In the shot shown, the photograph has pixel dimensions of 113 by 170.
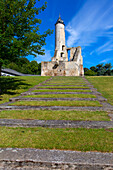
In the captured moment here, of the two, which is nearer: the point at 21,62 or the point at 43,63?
the point at 21,62

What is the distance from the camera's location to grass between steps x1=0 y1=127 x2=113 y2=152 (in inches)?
105

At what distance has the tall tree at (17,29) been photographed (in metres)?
7.66

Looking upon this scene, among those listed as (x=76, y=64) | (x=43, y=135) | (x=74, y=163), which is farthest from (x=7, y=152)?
(x=76, y=64)

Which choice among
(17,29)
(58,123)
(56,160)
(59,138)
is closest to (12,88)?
(17,29)

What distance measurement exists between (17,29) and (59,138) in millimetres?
8854

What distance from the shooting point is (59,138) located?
9.89 feet

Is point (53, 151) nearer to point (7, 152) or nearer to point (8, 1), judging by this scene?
point (7, 152)

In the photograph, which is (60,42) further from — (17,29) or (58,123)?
(58,123)

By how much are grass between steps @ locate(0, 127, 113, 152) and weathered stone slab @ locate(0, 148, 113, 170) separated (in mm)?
191

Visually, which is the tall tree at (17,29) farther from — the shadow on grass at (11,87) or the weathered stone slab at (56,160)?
the weathered stone slab at (56,160)

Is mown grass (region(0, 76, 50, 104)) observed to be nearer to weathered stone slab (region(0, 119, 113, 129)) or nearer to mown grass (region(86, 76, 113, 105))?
weathered stone slab (region(0, 119, 113, 129))

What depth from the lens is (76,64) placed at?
25703mm

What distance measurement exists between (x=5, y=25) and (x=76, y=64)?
19122mm

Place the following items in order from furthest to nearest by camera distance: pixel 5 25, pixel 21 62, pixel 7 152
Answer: pixel 21 62, pixel 5 25, pixel 7 152
